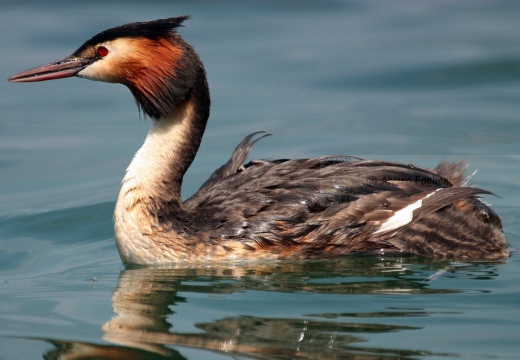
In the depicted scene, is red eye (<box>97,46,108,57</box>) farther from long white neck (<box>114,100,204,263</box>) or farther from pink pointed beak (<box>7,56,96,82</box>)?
long white neck (<box>114,100,204,263</box>)

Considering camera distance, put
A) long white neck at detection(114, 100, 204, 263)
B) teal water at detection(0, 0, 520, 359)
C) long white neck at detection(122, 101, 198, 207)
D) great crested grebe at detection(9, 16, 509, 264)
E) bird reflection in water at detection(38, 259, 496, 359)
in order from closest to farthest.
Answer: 1. bird reflection in water at detection(38, 259, 496, 359)
2. teal water at detection(0, 0, 520, 359)
3. great crested grebe at detection(9, 16, 509, 264)
4. long white neck at detection(114, 100, 204, 263)
5. long white neck at detection(122, 101, 198, 207)

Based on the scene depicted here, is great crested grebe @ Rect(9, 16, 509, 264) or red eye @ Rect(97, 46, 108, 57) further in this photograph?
red eye @ Rect(97, 46, 108, 57)

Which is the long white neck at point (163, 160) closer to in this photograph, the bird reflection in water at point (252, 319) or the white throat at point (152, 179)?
the white throat at point (152, 179)

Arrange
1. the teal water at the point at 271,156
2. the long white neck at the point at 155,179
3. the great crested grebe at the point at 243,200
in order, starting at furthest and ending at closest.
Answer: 1. the long white neck at the point at 155,179
2. the great crested grebe at the point at 243,200
3. the teal water at the point at 271,156

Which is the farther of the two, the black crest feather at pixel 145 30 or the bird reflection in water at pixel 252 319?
the black crest feather at pixel 145 30

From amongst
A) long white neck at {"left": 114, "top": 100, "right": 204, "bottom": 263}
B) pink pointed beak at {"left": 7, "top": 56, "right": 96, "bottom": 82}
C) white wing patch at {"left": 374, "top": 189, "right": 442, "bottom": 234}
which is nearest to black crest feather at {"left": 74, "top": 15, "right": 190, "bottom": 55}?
pink pointed beak at {"left": 7, "top": 56, "right": 96, "bottom": 82}

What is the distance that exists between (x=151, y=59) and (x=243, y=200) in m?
1.14

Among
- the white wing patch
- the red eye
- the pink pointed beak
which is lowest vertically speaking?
the white wing patch

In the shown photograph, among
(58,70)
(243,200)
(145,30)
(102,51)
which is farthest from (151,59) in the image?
(243,200)

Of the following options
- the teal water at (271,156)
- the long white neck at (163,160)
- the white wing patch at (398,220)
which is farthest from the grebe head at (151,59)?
the white wing patch at (398,220)

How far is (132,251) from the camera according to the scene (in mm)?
6973

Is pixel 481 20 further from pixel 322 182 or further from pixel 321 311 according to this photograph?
pixel 321 311

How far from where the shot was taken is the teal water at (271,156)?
5.64 m

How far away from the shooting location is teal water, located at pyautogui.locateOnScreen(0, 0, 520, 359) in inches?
222
